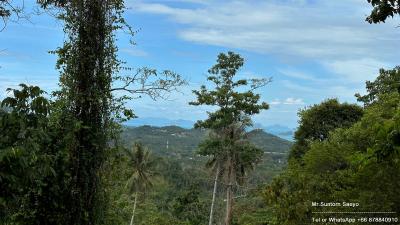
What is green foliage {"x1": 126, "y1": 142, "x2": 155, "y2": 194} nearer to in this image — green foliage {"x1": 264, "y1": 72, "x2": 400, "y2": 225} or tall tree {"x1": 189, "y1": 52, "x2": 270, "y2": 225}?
tall tree {"x1": 189, "y1": 52, "x2": 270, "y2": 225}

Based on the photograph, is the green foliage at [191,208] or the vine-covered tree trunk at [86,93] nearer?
the vine-covered tree trunk at [86,93]

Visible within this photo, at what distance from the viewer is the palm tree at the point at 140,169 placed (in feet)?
112

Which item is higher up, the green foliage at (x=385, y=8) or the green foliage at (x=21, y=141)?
the green foliage at (x=385, y=8)

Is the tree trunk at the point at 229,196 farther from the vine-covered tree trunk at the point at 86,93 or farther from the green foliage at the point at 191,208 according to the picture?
the vine-covered tree trunk at the point at 86,93

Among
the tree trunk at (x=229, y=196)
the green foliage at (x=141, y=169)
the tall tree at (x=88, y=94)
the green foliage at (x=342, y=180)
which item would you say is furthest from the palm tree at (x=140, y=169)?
the tall tree at (x=88, y=94)

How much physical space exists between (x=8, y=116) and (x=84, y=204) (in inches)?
148

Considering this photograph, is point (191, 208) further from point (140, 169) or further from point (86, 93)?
point (86, 93)

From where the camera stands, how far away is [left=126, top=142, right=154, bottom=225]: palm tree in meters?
34.1

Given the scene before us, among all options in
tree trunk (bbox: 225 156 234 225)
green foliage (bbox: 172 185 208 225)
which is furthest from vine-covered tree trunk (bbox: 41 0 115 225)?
green foliage (bbox: 172 185 208 225)

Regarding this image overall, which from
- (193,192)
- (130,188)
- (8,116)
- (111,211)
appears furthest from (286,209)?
(193,192)

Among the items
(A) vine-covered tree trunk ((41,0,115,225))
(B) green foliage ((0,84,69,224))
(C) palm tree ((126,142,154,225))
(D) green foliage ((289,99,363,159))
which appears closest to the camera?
(B) green foliage ((0,84,69,224))

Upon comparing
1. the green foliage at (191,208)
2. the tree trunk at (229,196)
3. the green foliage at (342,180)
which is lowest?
the green foliage at (191,208)

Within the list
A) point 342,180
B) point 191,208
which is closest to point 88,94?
point 342,180

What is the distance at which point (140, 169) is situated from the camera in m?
34.4
